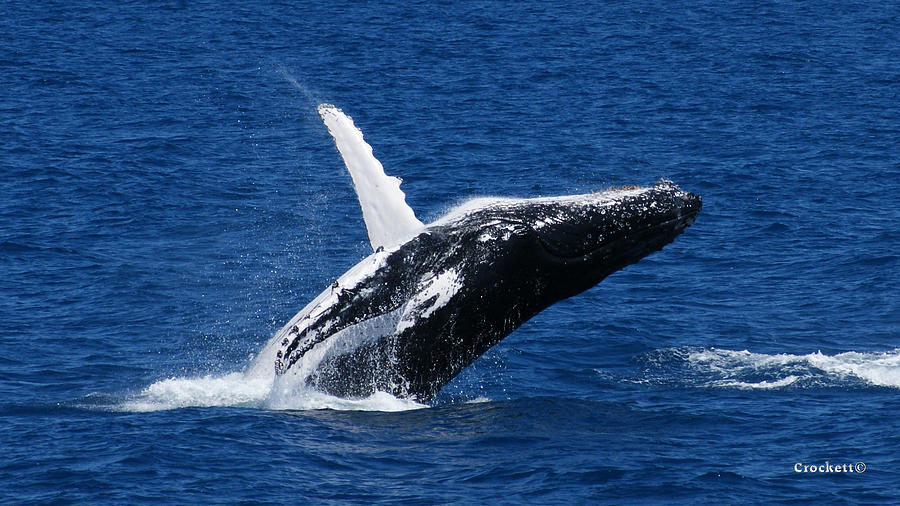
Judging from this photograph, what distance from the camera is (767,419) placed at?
19891 mm

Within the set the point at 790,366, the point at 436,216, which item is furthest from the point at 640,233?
the point at 436,216

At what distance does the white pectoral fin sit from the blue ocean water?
2.79 m

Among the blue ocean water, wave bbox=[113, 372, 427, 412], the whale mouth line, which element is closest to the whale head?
the whale mouth line

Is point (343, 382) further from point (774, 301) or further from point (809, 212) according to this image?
point (809, 212)

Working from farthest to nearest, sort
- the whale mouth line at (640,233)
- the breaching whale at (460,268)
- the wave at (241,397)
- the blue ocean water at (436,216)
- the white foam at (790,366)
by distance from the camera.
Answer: the white foam at (790,366) → the wave at (241,397) → the whale mouth line at (640,233) → the breaching whale at (460,268) → the blue ocean water at (436,216)

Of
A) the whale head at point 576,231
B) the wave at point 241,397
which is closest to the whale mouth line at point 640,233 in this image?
the whale head at point 576,231

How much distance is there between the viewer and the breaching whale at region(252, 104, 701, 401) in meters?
17.8

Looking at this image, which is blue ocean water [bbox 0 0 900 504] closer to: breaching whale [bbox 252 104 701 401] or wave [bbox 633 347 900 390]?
wave [bbox 633 347 900 390]

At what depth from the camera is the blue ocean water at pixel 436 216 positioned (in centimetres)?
1730

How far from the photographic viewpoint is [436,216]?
110 feet

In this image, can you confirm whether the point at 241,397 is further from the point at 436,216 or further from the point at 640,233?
the point at 436,216

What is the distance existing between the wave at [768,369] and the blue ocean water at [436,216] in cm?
10

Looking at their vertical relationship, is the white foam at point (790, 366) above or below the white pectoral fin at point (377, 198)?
below

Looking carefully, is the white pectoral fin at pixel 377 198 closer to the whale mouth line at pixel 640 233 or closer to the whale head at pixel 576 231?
the whale head at pixel 576 231
